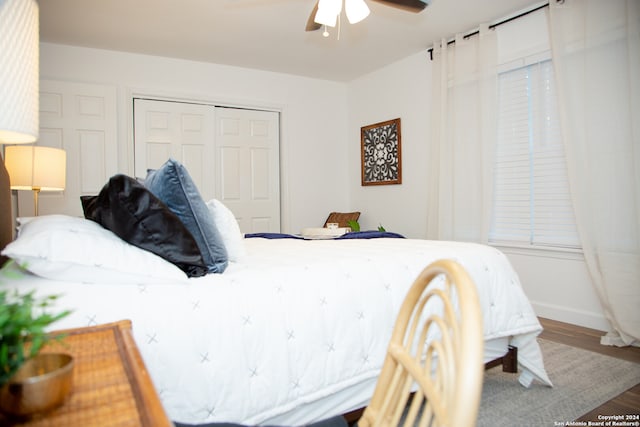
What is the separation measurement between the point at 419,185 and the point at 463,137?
750 millimetres

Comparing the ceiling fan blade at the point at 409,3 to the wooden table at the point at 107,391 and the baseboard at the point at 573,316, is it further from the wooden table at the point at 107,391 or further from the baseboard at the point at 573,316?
the baseboard at the point at 573,316

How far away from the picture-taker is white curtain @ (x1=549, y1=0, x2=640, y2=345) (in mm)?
2709

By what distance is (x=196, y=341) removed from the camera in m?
1.27

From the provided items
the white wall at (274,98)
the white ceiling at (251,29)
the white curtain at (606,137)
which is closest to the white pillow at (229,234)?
the white ceiling at (251,29)

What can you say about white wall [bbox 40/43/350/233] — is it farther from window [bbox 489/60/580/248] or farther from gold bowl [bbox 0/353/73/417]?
gold bowl [bbox 0/353/73/417]

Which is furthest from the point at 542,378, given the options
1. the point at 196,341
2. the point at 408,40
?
the point at 408,40

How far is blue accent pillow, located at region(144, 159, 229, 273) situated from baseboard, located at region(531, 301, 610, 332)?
111 inches

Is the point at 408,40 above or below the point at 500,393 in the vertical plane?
above

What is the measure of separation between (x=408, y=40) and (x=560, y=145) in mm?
1725

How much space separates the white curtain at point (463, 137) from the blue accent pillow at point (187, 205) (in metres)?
2.74

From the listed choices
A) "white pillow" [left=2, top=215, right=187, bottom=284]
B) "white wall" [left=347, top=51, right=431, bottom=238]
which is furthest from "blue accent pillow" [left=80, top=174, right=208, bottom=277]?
"white wall" [left=347, top=51, right=431, bottom=238]

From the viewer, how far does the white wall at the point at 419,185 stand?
3.18m

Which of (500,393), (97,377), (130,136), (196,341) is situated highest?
(130,136)

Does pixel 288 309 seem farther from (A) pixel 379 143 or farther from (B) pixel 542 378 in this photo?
(A) pixel 379 143
